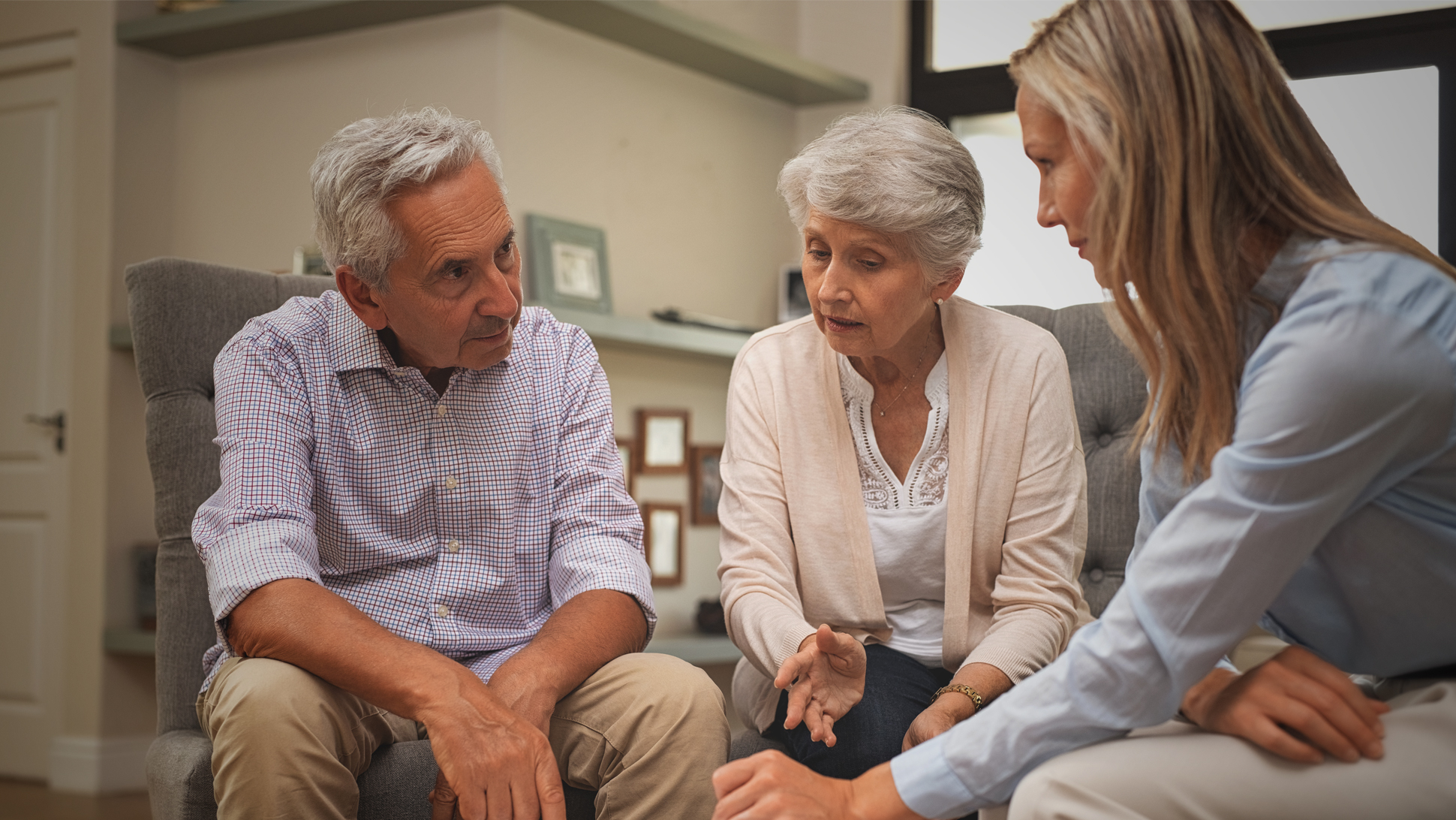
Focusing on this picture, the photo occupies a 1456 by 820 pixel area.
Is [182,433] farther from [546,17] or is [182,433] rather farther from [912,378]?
[546,17]

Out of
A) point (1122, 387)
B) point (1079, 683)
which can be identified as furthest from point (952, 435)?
point (1079, 683)

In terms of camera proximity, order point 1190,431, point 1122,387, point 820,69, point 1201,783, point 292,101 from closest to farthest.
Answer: point 1201,783
point 1190,431
point 1122,387
point 292,101
point 820,69

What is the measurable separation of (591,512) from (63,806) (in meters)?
2.81

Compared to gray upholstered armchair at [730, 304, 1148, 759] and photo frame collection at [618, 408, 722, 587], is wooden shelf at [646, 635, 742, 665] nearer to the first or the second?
photo frame collection at [618, 408, 722, 587]

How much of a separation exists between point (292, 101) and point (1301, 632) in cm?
353

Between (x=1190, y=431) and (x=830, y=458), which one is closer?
(x=1190, y=431)

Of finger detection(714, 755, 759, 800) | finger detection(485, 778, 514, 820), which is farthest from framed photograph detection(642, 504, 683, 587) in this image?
finger detection(714, 755, 759, 800)

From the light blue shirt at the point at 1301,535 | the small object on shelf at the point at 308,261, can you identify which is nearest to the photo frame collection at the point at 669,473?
the small object on shelf at the point at 308,261

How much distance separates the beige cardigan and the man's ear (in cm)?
51

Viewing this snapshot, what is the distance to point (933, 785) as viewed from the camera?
1.02 meters

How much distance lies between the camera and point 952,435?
1.64m

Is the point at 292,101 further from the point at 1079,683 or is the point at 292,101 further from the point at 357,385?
Answer: the point at 1079,683

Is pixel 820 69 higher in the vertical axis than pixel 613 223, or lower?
Result: higher

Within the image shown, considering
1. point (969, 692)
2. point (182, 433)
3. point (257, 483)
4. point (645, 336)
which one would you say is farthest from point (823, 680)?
point (645, 336)
